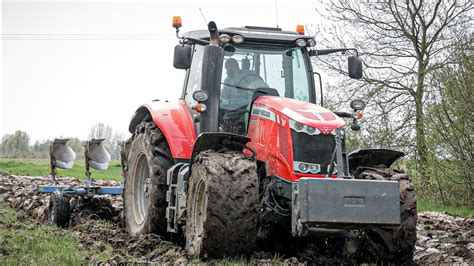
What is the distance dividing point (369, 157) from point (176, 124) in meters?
2.37

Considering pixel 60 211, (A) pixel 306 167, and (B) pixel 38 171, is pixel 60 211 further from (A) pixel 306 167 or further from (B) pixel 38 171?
(B) pixel 38 171

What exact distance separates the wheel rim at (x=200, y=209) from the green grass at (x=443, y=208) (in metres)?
8.84

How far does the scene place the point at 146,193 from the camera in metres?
9.48

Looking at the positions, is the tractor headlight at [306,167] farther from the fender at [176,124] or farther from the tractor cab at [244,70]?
the fender at [176,124]

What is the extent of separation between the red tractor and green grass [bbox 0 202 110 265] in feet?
3.29

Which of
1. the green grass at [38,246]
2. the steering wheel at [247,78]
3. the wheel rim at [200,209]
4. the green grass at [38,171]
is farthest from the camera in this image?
the green grass at [38,171]

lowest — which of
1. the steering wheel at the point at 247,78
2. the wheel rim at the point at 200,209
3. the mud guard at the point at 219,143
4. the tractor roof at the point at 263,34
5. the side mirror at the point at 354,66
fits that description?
the wheel rim at the point at 200,209

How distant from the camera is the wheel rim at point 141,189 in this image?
10078mm

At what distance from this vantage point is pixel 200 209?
7.83 meters

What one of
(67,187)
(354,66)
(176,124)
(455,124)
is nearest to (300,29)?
(354,66)

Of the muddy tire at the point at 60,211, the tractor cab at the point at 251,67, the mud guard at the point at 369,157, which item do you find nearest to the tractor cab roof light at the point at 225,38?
the tractor cab at the point at 251,67

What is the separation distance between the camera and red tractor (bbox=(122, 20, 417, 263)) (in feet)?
23.4

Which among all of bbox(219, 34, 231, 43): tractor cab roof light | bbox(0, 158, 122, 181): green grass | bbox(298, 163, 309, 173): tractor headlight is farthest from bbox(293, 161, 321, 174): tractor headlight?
bbox(0, 158, 122, 181): green grass

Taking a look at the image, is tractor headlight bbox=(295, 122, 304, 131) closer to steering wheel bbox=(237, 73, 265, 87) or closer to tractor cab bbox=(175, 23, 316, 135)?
tractor cab bbox=(175, 23, 316, 135)
